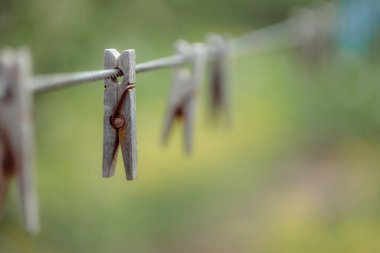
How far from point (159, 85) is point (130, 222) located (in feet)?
7.43

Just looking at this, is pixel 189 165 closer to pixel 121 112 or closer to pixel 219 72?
pixel 219 72

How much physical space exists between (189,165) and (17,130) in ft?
9.84

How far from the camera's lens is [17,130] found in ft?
6.02

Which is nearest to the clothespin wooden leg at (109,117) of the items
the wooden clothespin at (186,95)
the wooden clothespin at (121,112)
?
the wooden clothespin at (121,112)

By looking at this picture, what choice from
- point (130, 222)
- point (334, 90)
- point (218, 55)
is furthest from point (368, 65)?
point (218, 55)

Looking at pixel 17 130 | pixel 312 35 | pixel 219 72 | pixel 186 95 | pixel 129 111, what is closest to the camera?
pixel 129 111

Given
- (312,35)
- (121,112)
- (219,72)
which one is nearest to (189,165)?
(312,35)

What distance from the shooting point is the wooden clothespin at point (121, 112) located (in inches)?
56.9

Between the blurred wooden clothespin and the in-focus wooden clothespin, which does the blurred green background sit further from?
the in-focus wooden clothespin

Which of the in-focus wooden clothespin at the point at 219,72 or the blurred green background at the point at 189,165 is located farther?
the blurred green background at the point at 189,165

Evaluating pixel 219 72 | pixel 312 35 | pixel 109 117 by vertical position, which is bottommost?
pixel 109 117

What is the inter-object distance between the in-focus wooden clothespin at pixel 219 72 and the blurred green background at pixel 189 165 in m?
1.26

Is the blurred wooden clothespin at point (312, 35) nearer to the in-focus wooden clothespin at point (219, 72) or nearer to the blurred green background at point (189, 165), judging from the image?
the blurred green background at point (189, 165)

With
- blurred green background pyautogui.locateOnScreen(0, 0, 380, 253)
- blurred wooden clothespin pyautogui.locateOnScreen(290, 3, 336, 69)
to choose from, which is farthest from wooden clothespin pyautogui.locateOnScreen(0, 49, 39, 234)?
blurred wooden clothespin pyautogui.locateOnScreen(290, 3, 336, 69)
